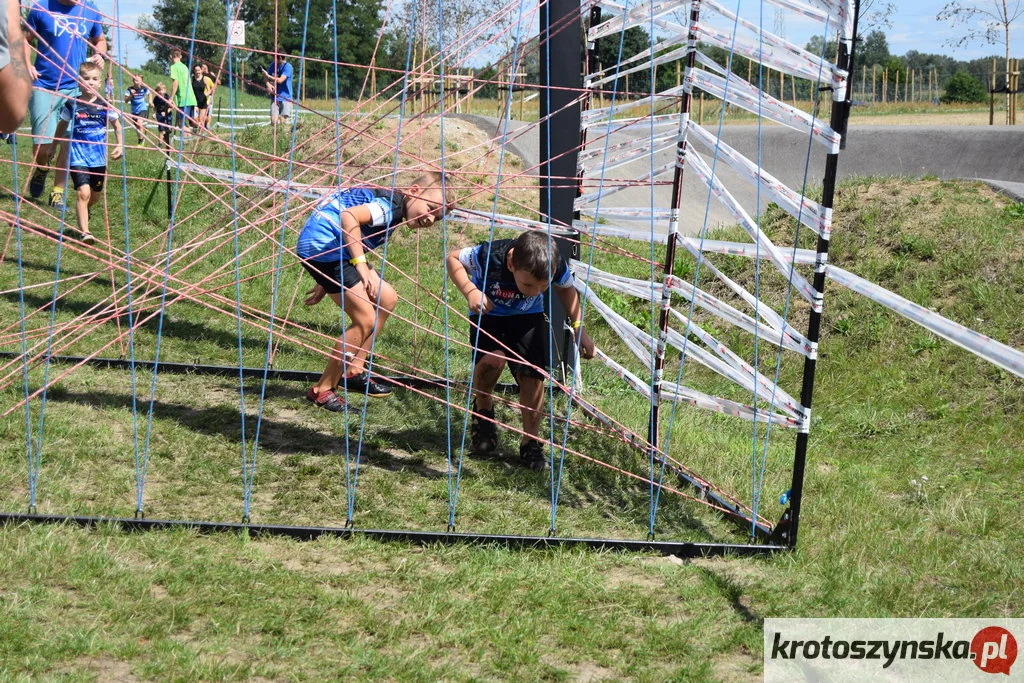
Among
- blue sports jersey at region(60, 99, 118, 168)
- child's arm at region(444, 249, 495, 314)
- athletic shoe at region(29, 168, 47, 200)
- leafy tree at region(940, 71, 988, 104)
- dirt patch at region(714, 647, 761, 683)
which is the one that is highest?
leafy tree at region(940, 71, 988, 104)

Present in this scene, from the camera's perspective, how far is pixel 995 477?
4938mm

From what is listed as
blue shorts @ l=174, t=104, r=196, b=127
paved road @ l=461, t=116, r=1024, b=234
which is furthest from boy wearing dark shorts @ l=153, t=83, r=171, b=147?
paved road @ l=461, t=116, r=1024, b=234

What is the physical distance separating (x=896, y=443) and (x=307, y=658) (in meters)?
3.67

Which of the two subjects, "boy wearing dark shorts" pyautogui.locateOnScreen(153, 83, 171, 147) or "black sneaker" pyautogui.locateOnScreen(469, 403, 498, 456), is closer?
"boy wearing dark shorts" pyautogui.locateOnScreen(153, 83, 171, 147)

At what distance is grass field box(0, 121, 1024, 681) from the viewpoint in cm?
306

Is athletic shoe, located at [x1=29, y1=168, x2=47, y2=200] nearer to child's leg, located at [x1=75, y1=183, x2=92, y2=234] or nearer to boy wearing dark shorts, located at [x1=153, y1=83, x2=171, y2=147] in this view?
boy wearing dark shorts, located at [x1=153, y1=83, x2=171, y2=147]

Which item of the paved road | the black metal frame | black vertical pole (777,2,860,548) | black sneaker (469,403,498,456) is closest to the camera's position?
black vertical pole (777,2,860,548)

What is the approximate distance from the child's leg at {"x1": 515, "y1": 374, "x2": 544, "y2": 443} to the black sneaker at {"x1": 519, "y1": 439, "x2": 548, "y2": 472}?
63mm

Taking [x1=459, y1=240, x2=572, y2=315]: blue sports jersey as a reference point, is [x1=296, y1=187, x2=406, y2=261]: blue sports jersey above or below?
above

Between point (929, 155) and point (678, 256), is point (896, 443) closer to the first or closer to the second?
point (678, 256)

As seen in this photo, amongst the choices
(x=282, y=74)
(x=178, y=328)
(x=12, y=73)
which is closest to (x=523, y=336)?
(x=12, y=73)

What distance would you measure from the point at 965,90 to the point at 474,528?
34.5m

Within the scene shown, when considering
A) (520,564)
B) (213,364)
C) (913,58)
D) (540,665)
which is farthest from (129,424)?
(913,58)

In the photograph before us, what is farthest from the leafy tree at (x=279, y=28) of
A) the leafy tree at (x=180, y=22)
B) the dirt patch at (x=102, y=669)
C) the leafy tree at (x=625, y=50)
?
the dirt patch at (x=102, y=669)
